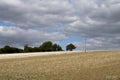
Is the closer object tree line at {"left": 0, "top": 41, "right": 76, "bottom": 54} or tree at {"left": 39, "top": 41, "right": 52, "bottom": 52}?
tree line at {"left": 0, "top": 41, "right": 76, "bottom": 54}

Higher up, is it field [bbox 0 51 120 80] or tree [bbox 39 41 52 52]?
tree [bbox 39 41 52 52]

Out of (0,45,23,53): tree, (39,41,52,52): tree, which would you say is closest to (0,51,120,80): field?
(0,45,23,53): tree

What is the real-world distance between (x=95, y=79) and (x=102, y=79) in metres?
0.73

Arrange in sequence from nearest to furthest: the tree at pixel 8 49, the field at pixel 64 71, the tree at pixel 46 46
Answer: 1. the field at pixel 64 71
2. the tree at pixel 8 49
3. the tree at pixel 46 46

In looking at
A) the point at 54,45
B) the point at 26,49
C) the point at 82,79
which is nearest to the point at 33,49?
the point at 26,49

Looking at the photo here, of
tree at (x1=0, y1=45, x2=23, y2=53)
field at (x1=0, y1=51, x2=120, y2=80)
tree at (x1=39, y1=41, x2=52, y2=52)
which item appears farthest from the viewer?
tree at (x1=39, y1=41, x2=52, y2=52)

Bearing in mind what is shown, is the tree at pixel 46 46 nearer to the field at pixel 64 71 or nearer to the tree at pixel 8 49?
the tree at pixel 8 49

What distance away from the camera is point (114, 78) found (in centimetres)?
2397

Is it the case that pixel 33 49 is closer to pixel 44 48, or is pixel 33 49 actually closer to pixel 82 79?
pixel 44 48

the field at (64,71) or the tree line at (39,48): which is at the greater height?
the tree line at (39,48)

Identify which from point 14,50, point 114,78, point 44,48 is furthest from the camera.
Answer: point 44,48

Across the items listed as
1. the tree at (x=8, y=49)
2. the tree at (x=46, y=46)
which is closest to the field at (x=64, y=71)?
the tree at (x=8, y=49)

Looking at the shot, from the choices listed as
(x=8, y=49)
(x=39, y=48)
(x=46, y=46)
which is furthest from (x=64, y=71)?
(x=46, y=46)

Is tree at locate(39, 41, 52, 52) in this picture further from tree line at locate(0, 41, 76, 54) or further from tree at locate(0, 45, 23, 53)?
tree at locate(0, 45, 23, 53)
